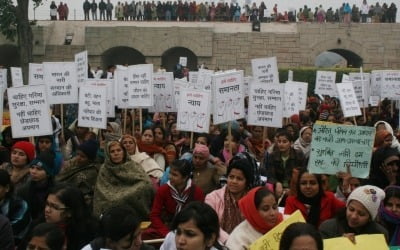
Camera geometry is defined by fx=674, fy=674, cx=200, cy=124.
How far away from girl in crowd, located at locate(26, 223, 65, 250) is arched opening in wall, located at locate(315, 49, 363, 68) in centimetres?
3139

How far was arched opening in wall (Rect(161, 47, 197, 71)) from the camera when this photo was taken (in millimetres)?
34906

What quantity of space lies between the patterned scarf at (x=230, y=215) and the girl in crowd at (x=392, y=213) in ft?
3.47

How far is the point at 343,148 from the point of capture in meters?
5.99

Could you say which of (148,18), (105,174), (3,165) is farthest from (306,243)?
(148,18)

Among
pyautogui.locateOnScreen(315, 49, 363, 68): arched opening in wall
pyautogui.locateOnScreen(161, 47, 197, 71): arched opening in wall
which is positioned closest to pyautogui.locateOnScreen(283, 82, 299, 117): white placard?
pyautogui.locateOnScreen(315, 49, 363, 68): arched opening in wall

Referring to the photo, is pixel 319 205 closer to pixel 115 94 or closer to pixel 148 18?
pixel 115 94

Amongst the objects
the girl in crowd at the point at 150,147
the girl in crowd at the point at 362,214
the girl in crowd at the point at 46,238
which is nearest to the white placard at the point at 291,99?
the girl in crowd at the point at 150,147

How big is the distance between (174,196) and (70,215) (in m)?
1.43

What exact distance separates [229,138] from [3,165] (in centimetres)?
245

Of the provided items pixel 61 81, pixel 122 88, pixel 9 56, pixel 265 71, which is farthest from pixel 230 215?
pixel 9 56

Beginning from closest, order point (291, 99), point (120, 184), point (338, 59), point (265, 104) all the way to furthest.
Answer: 1. point (120, 184)
2. point (265, 104)
3. point (291, 99)
4. point (338, 59)

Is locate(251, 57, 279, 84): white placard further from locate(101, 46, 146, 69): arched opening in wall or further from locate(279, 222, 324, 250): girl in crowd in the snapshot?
locate(101, 46, 146, 69): arched opening in wall

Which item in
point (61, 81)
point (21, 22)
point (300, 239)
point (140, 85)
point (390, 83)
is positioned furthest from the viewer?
point (21, 22)

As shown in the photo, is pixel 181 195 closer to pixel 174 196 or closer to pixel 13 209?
pixel 174 196
